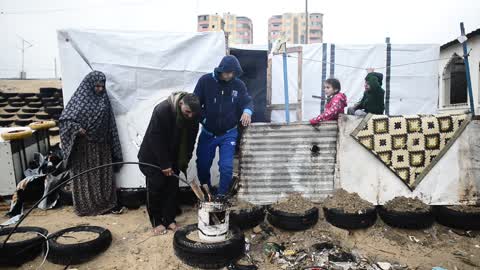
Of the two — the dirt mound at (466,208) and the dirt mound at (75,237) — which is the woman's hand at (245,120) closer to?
the dirt mound at (75,237)

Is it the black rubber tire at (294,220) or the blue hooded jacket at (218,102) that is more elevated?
the blue hooded jacket at (218,102)

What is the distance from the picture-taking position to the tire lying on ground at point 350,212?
3.61 m

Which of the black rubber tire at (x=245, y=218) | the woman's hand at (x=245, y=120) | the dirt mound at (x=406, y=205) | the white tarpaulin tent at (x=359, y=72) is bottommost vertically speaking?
the black rubber tire at (x=245, y=218)

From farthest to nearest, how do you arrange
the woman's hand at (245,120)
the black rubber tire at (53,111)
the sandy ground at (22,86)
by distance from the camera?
the sandy ground at (22,86) → the black rubber tire at (53,111) → the woman's hand at (245,120)

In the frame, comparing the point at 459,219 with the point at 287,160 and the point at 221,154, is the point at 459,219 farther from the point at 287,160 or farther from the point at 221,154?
the point at 221,154

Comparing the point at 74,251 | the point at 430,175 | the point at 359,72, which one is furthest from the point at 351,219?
the point at 359,72

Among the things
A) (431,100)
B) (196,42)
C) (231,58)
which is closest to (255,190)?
(231,58)

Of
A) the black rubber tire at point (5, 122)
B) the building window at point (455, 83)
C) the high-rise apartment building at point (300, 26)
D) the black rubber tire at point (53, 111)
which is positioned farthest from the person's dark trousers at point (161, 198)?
the high-rise apartment building at point (300, 26)

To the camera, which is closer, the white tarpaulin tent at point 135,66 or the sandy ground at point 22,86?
the white tarpaulin tent at point 135,66

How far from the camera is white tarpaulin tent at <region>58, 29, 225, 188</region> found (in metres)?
4.74

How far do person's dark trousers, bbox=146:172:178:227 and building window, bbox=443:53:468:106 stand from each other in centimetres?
1367

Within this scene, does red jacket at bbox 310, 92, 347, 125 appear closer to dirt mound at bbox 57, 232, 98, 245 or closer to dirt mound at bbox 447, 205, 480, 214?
dirt mound at bbox 447, 205, 480, 214

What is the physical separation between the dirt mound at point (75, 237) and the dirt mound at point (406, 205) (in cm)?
356

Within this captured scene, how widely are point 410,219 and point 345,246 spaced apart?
867 millimetres
